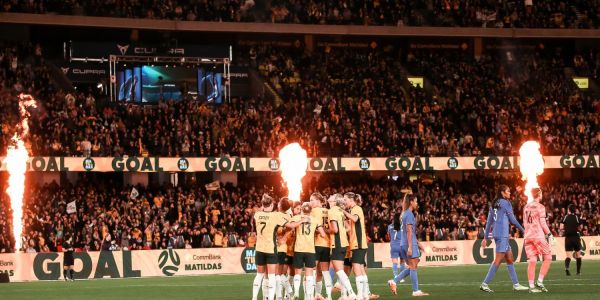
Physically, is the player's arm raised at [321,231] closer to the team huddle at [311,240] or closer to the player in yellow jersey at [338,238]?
the team huddle at [311,240]

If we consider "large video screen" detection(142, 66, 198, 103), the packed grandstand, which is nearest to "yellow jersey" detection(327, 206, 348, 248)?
the packed grandstand

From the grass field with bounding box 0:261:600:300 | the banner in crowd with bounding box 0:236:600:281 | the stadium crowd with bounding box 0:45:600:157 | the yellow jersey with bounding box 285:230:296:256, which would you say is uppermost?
the stadium crowd with bounding box 0:45:600:157

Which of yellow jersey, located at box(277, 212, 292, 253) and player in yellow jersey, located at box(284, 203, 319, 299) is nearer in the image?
player in yellow jersey, located at box(284, 203, 319, 299)

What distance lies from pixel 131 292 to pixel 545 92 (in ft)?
125

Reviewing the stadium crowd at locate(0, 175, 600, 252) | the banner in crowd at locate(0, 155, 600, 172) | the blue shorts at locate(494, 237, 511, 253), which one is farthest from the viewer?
the banner in crowd at locate(0, 155, 600, 172)

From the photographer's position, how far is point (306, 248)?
798 inches

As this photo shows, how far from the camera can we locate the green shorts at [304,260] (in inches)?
795

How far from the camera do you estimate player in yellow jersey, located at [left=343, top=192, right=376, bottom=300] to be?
67.4 ft

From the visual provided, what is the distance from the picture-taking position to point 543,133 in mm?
55406

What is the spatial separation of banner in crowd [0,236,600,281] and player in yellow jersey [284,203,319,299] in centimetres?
1908

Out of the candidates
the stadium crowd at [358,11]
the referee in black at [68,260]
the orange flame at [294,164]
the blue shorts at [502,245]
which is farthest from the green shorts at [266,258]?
the stadium crowd at [358,11]

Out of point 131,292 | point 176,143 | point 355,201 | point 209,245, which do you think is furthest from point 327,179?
point 355,201

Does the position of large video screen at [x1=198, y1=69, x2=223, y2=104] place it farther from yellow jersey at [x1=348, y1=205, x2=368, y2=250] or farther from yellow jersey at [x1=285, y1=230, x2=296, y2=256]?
yellow jersey at [x1=348, y1=205, x2=368, y2=250]

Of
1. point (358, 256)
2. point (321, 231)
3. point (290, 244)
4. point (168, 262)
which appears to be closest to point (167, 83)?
point (168, 262)
